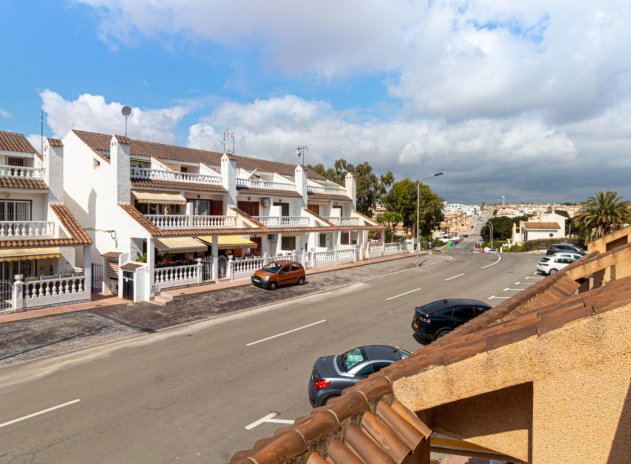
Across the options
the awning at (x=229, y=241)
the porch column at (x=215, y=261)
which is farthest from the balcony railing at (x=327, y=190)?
the porch column at (x=215, y=261)

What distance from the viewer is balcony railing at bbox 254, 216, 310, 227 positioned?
108 feet

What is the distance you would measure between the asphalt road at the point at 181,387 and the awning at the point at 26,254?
834 cm

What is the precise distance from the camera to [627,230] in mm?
10531

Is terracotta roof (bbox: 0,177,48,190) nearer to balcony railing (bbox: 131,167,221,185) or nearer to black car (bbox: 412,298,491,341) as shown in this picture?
balcony railing (bbox: 131,167,221,185)

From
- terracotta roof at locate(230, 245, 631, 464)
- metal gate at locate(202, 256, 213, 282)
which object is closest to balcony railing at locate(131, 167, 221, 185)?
metal gate at locate(202, 256, 213, 282)

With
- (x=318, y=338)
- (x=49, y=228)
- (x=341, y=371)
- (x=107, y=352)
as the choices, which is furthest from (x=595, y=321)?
(x=49, y=228)

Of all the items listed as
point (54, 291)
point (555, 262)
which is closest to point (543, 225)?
point (555, 262)

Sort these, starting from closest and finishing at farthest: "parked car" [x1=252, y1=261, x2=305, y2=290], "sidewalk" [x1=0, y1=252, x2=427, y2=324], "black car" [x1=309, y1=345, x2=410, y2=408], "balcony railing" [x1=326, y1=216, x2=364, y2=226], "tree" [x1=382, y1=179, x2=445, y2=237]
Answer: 1. "black car" [x1=309, y1=345, x2=410, y2=408]
2. "sidewalk" [x1=0, y1=252, x2=427, y2=324]
3. "parked car" [x1=252, y1=261, x2=305, y2=290]
4. "balcony railing" [x1=326, y1=216, x2=364, y2=226]
5. "tree" [x1=382, y1=179, x2=445, y2=237]

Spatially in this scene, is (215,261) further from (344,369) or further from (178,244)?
(344,369)

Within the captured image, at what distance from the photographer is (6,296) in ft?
69.6

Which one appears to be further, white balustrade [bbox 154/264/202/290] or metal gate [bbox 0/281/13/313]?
white balustrade [bbox 154/264/202/290]

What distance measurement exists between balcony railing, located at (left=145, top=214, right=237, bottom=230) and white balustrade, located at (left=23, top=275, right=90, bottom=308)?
5.22 meters

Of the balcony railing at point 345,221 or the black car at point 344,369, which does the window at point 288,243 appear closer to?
the balcony railing at point 345,221

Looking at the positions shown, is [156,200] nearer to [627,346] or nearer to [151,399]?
[151,399]
